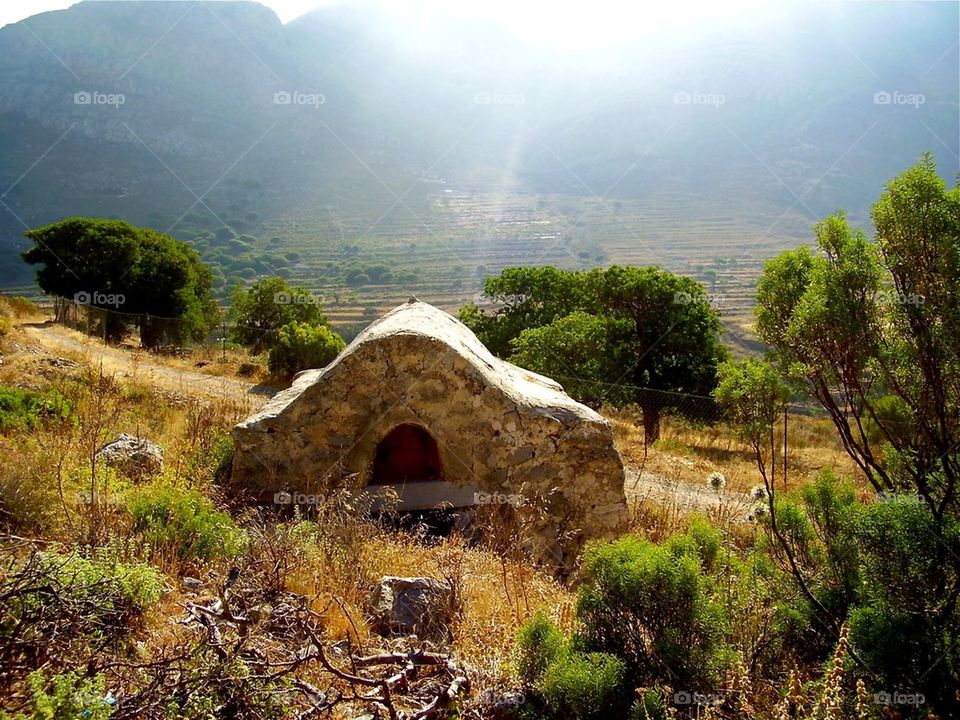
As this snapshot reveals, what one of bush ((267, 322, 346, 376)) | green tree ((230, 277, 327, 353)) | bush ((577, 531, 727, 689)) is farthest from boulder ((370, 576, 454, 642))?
green tree ((230, 277, 327, 353))

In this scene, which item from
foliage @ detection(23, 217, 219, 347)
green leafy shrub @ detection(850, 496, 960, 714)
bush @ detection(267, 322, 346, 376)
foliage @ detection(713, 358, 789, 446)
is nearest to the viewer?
green leafy shrub @ detection(850, 496, 960, 714)

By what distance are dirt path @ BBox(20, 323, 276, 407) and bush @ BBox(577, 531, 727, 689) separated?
10.4 m

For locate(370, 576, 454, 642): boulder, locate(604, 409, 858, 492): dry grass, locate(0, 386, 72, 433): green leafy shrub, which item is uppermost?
locate(0, 386, 72, 433): green leafy shrub

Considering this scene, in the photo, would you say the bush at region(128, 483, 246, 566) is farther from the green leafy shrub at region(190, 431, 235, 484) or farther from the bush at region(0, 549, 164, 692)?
the green leafy shrub at region(190, 431, 235, 484)

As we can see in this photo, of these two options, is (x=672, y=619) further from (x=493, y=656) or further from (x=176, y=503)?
(x=176, y=503)

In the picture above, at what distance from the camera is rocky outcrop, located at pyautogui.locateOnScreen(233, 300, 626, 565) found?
7465mm

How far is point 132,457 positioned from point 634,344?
1531 centimetres

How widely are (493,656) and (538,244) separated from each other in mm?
112546

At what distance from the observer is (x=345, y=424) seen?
7.59 m

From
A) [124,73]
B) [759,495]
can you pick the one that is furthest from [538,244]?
[124,73]

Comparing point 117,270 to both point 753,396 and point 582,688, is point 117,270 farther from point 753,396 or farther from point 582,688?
point 582,688

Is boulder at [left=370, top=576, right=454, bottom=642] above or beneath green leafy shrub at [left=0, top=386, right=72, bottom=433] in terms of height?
beneath

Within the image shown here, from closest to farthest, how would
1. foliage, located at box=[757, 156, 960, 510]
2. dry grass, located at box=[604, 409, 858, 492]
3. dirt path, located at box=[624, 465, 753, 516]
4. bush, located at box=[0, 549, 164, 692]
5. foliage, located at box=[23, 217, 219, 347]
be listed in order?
bush, located at box=[0, 549, 164, 692] < foliage, located at box=[757, 156, 960, 510] < dirt path, located at box=[624, 465, 753, 516] < dry grass, located at box=[604, 409, 858, 492] < foliage, located at box=[23, 217, 219, 347]

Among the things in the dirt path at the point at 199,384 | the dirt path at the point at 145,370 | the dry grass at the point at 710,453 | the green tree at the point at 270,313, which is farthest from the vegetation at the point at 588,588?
the green tree at the point at 270,313
